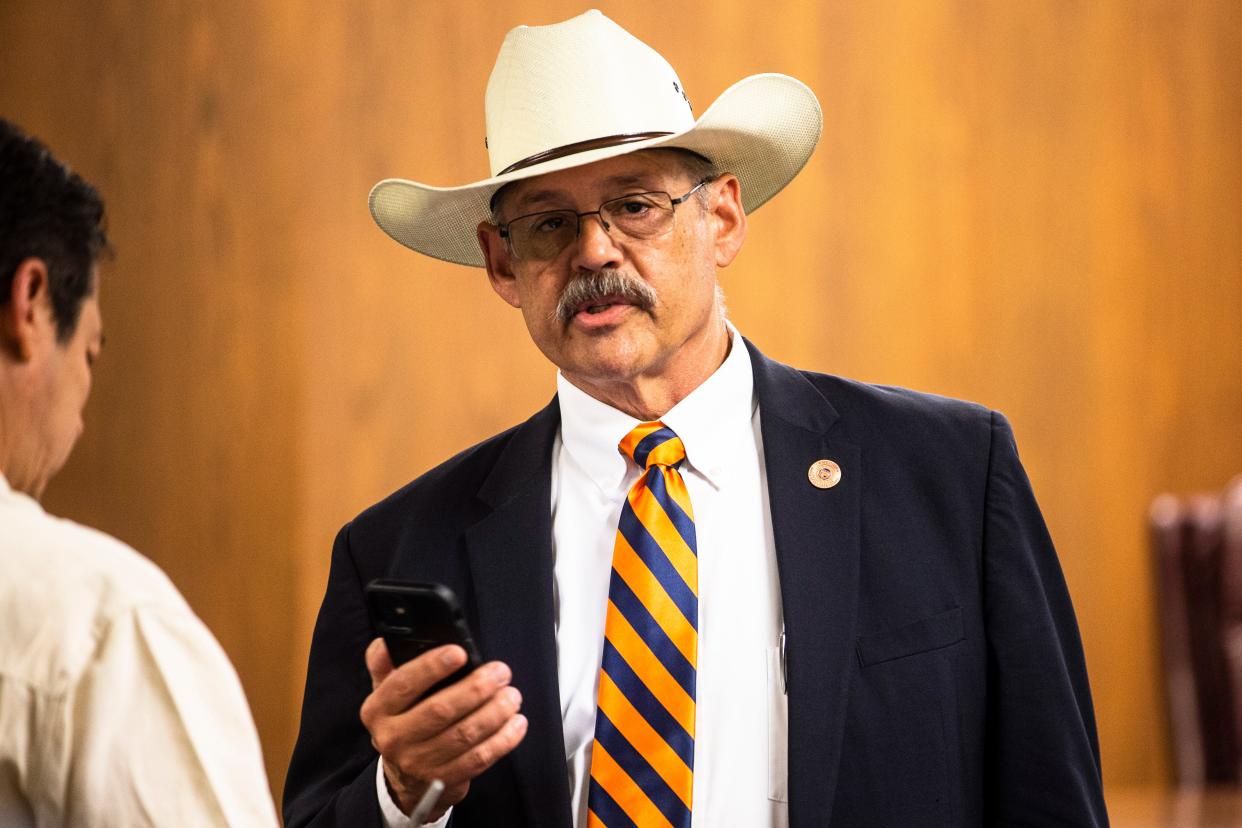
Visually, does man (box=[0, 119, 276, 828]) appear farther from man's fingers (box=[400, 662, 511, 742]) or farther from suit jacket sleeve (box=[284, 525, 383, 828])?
suit jacket sleeve (box=[284, 525, 383, 828])

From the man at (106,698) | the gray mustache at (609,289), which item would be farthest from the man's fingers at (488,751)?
the gray mustache at (609,289)

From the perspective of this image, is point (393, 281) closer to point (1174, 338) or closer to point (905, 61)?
point (905, 61)

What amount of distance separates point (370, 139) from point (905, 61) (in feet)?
A: 4.35

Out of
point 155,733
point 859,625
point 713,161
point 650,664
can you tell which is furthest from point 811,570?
point 155,733

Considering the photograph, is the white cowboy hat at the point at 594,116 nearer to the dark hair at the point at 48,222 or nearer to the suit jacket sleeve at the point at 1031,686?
the suit jacket sleeve at the point at 1031,686

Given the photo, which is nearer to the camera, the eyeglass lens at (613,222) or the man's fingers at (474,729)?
the man's fingers at (474,729)

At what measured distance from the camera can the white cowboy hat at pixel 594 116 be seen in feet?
5.91

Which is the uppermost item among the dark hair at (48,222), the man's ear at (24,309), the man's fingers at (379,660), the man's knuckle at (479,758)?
the dark hair at (48,222)

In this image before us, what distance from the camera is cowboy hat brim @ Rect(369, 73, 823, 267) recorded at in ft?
5.90

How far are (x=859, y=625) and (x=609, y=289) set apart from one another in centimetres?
49

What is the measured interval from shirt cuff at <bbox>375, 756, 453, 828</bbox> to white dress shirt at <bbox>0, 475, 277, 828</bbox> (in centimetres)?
61

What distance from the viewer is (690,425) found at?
1792 millimetres

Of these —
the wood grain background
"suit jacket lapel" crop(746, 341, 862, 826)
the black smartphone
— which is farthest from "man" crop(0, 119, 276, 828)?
the wood grain background

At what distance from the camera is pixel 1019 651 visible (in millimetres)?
1681
